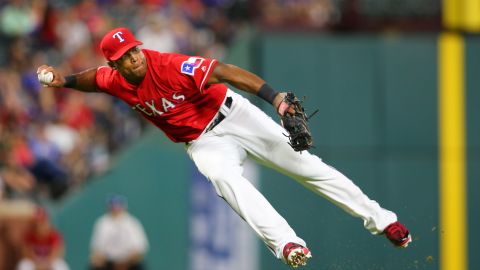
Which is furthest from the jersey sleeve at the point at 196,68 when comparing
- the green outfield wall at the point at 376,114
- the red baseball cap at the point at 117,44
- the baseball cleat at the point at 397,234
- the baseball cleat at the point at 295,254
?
the green outfield wall at the point at 376,114

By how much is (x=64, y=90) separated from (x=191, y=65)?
21.9 feet

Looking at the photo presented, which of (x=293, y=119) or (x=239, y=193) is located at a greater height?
(x=293, y=119)

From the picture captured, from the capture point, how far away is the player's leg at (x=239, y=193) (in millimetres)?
7828

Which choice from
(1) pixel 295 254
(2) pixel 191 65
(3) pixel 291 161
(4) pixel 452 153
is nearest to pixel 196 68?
(2) pixel 191 65

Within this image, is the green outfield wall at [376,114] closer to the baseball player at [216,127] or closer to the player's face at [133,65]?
the baseball player at [216,127]

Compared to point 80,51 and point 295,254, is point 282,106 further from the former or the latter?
point 80,51

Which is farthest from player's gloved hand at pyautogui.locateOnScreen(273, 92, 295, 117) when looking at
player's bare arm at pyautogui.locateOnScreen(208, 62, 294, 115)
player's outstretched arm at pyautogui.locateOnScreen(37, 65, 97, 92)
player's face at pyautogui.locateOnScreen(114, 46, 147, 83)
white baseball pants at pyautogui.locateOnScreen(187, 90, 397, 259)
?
player's outstretched arm at pyautogui.locateOnScreen(37, 65, 97, 92)

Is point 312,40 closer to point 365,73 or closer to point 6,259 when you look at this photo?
point 365,73

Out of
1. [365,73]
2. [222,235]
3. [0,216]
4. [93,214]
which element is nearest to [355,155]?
[365,73]

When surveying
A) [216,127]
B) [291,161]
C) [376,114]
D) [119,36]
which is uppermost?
[119,36]

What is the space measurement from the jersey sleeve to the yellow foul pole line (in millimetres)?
6719

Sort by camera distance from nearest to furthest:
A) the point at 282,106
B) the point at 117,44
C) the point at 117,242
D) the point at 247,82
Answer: the point at 282,106 → the point at 247,82 → the point at 117,44 → the point at 117,242

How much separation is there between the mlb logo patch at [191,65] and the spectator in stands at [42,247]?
19.3 ft

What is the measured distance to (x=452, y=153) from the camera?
14.0 meters
